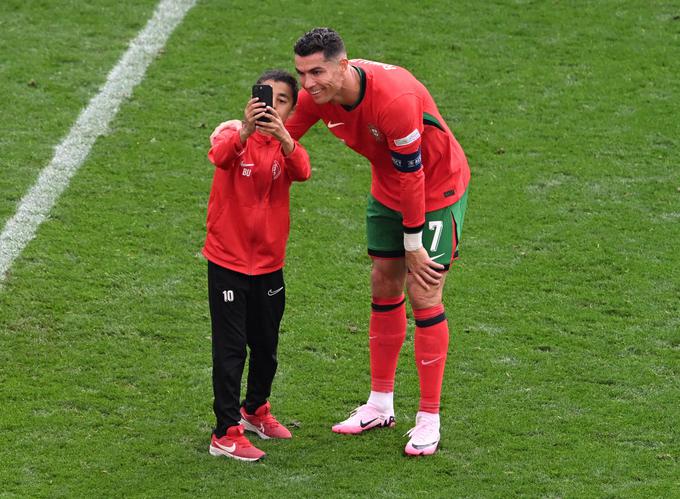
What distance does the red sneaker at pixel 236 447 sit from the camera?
6039mm

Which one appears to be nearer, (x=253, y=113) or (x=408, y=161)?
(x=253, y=113)

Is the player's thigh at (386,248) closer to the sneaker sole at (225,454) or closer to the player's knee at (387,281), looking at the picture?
the player's knee at (387,281)

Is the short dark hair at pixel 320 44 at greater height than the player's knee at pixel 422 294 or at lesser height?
greater

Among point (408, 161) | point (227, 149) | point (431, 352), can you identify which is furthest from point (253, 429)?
point (408, 161)

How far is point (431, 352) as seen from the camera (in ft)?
20.6

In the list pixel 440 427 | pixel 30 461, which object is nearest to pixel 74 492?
pixel 30 461

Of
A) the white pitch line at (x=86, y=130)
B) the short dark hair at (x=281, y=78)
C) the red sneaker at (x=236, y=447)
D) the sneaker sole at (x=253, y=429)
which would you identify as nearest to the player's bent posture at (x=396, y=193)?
the short dark hair at (x=281, y=78)

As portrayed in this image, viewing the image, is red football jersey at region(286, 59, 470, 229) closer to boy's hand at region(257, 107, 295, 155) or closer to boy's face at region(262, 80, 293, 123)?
boy's face at region(262, 80, 293, 123)

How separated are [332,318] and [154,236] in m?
1.48

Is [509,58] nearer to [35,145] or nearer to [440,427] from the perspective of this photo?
[35,145]

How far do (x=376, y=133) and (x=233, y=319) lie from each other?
1.02m

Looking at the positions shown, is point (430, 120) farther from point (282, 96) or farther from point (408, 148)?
point (282, 96)

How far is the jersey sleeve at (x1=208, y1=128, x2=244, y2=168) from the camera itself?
5.76 metres

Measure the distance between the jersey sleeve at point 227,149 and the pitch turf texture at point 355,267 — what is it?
1331mm
